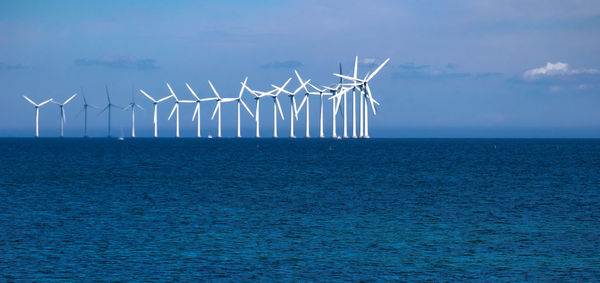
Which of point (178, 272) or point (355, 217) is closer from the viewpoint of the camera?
point (178, 272)

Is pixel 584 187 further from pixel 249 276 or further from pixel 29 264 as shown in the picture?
pixel 29 264

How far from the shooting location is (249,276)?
24.4m

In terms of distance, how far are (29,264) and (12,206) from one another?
20.7 meters

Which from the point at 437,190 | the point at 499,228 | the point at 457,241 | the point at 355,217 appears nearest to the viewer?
the point at 457,241

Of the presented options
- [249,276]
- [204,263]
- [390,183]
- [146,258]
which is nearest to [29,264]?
[146,258]

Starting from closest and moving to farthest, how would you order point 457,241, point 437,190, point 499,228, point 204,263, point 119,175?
→ point 204,263 → point 457,241 → point 499,228 → point 437,190 → point 119,175

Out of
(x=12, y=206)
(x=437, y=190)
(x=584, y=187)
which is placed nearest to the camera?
(x=12, y=206)

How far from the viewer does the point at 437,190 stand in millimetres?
58188

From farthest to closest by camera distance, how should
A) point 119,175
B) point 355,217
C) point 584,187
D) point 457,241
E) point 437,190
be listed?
point 119,175 → point 584,187 → point 437,190 → point 355,217 → point 457,241

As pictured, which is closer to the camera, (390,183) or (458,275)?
(458,275)

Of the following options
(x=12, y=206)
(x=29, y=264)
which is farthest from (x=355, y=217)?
(x=12, y=206)

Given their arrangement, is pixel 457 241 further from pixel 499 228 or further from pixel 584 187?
pixel 584 187

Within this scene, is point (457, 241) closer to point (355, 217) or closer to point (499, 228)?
point (499, 228)

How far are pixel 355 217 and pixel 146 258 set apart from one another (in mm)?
15820
